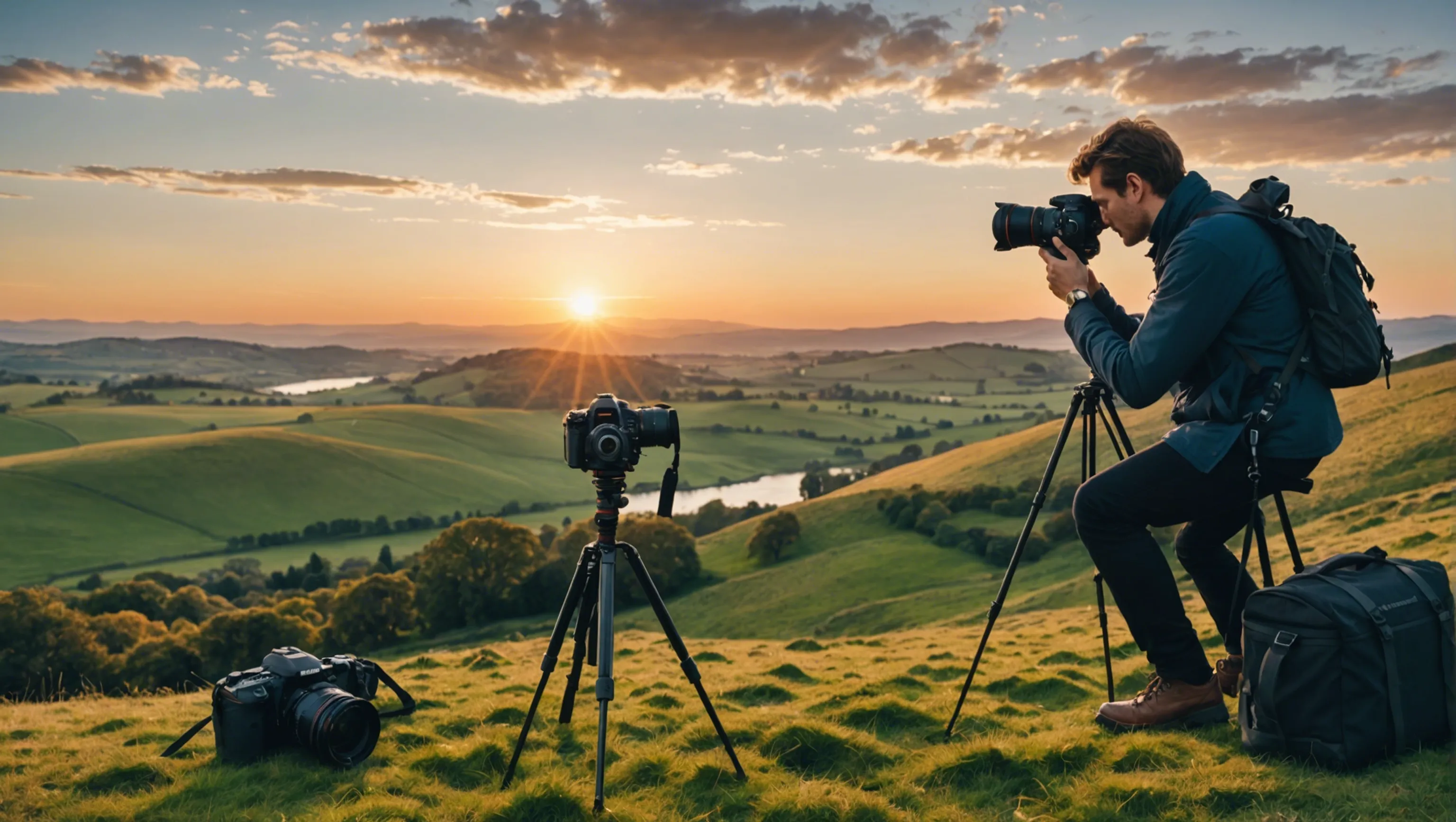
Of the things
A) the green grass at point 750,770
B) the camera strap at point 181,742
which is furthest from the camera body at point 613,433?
the camera strap at point 181,742

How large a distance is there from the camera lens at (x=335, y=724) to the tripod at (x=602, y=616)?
3.67 feet

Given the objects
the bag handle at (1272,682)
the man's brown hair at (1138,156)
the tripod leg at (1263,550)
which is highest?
the man's brown hair at (1138,156)

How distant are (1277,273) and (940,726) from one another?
3564 millimetres

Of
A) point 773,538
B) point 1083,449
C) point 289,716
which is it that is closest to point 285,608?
point 773,538

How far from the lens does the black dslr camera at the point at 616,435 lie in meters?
4.42

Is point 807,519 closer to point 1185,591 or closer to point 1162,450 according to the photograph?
point 1185,591

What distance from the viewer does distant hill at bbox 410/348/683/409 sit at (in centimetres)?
15812

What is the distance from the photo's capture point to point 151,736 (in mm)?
6348

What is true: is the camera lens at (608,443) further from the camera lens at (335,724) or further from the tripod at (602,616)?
the camera lens at (335,724)

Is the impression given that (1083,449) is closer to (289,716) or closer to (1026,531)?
(1026,531)

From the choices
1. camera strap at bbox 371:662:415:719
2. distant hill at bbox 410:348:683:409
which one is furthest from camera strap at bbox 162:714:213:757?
distant hill at bbox 410:348:683:409

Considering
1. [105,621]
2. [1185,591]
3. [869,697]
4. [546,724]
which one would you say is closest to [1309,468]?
[869,697]

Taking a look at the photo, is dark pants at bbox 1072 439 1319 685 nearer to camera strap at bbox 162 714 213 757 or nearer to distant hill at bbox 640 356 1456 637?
camera strap at bbox 162 714 213 757

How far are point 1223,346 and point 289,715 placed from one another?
19.8 feet
